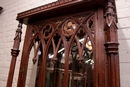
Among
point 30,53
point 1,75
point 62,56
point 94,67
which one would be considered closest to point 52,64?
point 62,56

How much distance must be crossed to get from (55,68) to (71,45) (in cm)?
21

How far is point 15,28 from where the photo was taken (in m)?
1.77

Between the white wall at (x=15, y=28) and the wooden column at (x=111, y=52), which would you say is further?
the white wall at (x=15, y=28)

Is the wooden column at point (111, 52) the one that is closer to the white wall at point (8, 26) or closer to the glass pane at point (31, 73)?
the glass pane at point (31, 73)

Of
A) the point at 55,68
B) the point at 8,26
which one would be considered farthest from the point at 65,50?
the point at 8,26

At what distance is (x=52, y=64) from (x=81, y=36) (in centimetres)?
28

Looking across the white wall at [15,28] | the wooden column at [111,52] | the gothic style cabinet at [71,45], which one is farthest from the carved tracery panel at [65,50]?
the white wall at [15,28]

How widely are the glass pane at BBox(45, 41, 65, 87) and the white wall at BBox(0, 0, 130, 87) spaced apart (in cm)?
45

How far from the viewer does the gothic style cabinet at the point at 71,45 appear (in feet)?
2.16

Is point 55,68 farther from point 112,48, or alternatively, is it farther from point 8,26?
A: point 8,26

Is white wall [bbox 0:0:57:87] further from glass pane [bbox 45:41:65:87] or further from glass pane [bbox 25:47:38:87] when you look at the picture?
glass pane [bbox 45:41:65:87]

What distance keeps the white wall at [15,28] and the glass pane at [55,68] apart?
447mm

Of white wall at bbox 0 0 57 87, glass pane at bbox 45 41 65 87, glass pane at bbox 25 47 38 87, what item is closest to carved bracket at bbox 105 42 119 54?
glass pane at bbox 45 41 65 87

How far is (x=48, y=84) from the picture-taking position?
2.87ft
